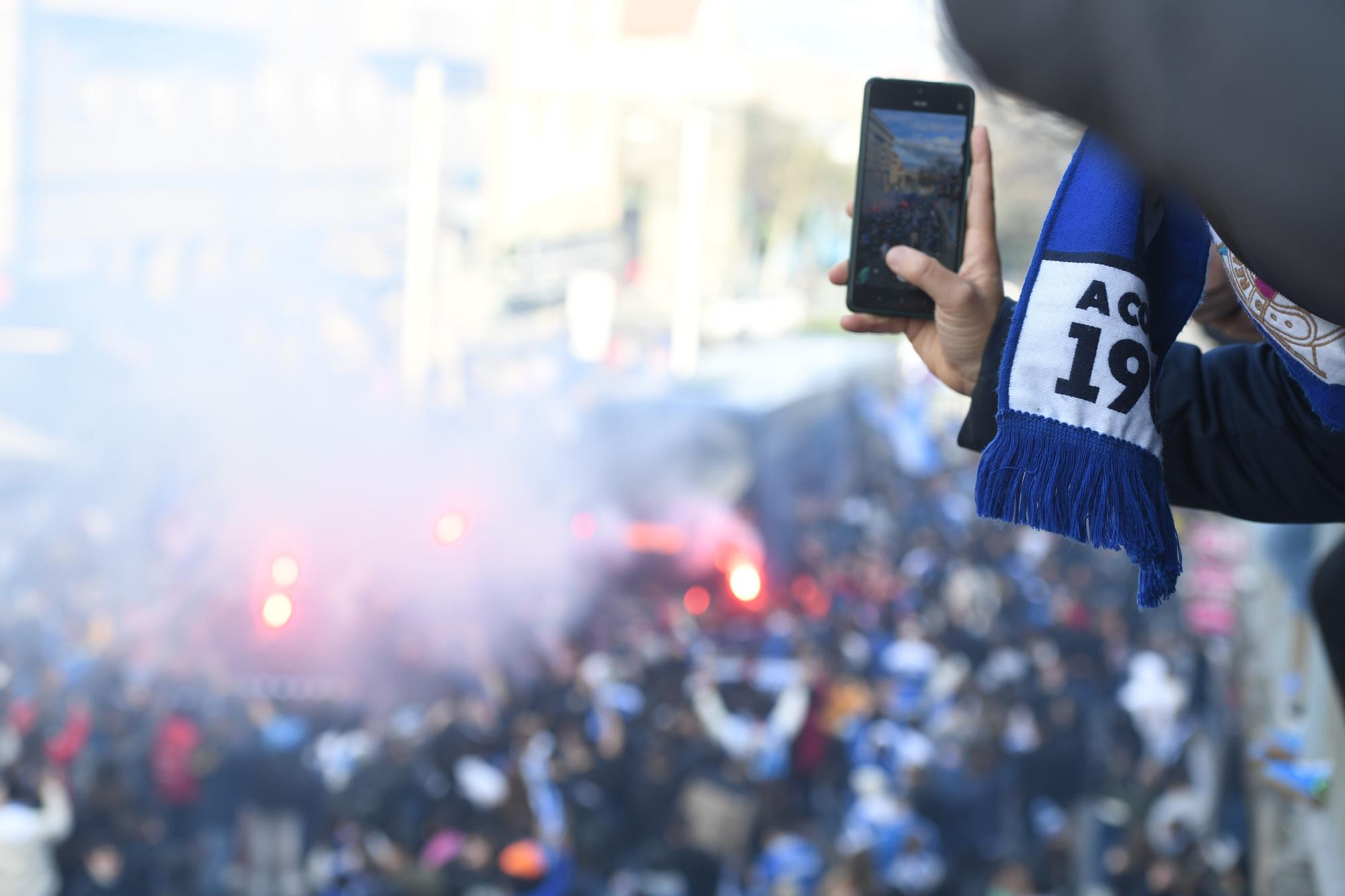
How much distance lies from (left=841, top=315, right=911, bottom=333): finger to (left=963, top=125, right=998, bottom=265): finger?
123mm

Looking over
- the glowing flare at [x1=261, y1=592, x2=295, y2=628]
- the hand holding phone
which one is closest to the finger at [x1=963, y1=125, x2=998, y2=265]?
the hand holding phone

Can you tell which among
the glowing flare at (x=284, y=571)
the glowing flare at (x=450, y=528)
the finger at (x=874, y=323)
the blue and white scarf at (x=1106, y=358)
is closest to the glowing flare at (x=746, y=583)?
the glowing flare at (x=450, y=528)

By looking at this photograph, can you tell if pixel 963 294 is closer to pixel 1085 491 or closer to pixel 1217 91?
pixel 1085 491

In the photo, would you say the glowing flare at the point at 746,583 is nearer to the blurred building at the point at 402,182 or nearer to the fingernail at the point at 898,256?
the blurred building at the point at 402,182

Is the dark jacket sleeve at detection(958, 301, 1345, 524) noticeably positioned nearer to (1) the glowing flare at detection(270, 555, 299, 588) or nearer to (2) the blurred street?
(2) the blurred street

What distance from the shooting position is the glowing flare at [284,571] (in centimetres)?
841

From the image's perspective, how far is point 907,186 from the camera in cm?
152

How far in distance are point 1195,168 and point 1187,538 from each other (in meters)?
12.9

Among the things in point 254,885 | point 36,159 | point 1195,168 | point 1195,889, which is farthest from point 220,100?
point 1195,168

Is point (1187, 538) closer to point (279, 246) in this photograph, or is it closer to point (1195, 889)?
point (1195, 889)

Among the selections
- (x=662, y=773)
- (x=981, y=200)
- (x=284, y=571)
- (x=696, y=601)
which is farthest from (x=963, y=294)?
(x=696, y=601)

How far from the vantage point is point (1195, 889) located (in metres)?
5.82

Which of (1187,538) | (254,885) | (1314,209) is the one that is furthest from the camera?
(1187,538)

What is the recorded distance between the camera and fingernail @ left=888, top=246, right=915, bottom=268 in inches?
55.2
